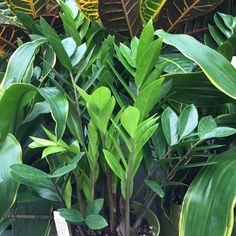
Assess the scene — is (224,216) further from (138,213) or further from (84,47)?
(84,47)

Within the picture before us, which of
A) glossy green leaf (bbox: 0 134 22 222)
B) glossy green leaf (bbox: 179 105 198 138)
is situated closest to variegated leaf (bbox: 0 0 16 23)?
glossy green leaf (bbox: 0 134 22 222)

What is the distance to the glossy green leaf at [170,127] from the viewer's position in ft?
1.69

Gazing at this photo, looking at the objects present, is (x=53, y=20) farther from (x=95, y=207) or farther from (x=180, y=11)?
(x=95, y=207)

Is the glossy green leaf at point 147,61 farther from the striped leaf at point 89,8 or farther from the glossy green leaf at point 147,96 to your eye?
Result: the striped leaf at point 89,8

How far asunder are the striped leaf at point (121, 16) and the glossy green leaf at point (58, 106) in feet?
0.84

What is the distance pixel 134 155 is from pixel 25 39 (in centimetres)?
47

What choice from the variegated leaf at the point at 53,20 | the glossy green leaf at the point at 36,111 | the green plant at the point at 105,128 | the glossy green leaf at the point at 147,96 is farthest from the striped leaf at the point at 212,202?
the variegated leaf at the point at 53,20

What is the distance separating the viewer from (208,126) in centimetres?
50

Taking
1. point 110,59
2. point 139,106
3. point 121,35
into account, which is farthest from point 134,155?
point 121,35

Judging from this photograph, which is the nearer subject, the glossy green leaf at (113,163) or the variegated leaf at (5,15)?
the glossy green leaf at (113,163)

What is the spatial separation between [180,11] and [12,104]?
408 millimetres

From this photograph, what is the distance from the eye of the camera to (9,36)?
0.84 m

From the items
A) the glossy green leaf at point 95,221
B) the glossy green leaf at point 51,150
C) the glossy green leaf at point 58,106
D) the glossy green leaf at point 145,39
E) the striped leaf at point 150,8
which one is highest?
the striped leaf at point 150,8

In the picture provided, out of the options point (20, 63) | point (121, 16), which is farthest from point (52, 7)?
point (20, 63)
